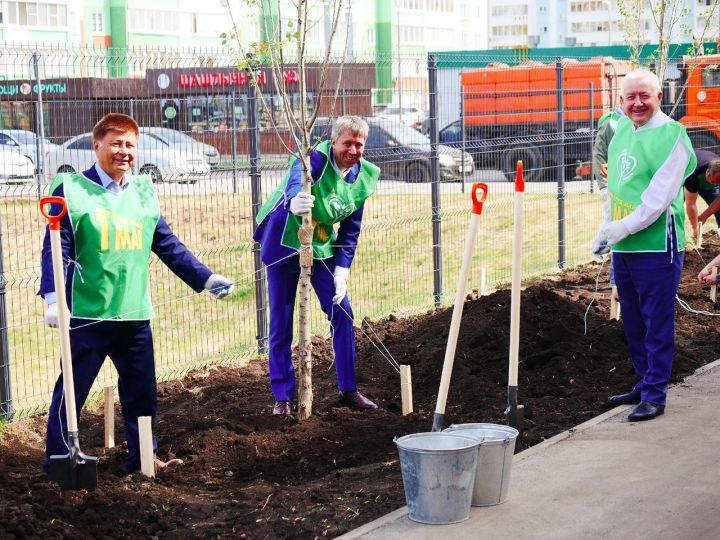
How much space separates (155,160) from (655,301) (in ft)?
15.7

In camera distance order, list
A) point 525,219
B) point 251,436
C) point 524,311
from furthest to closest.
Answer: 1. point 525,219
2. point 524,311
3. point 251,436

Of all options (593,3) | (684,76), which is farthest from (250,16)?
(593,3)

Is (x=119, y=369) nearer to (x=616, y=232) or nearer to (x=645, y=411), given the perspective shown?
(x=616, y=232)

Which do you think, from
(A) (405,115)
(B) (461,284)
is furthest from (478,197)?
(A) (405,115)

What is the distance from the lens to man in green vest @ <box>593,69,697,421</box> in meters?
6.64

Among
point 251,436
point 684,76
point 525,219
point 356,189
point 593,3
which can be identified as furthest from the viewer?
point 593,3

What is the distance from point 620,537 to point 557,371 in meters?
3.26

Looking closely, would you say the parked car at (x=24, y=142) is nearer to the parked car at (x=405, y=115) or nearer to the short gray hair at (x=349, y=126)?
the short gray hair at (x=349, y=126)

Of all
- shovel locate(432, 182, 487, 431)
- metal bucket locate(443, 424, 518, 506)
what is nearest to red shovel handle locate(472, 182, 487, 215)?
shovel locate(432, 182, 487, 431)

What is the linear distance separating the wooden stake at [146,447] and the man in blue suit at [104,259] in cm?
40

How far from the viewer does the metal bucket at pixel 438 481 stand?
16.2ft

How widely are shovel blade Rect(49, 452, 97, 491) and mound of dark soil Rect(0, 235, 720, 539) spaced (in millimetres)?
57

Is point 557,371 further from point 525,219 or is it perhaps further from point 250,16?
point 525,219

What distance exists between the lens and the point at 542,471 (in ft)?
19.2
